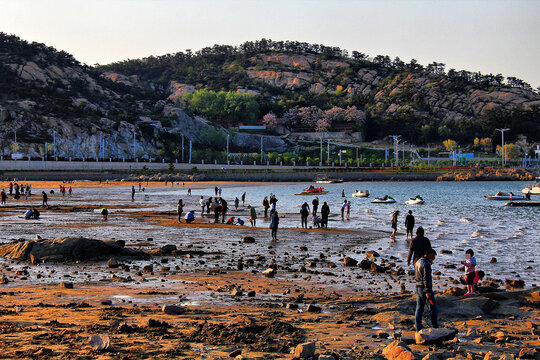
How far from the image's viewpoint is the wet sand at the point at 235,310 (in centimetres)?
1135

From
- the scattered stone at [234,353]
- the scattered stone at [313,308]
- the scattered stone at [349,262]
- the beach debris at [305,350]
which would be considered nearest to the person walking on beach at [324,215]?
the scattered stone at [349,262]

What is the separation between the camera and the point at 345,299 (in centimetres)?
1647

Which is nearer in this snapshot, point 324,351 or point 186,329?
point 324,351

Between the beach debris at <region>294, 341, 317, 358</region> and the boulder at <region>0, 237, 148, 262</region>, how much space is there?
1384cm

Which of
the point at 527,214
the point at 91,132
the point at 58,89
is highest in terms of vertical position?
the point at 58,89

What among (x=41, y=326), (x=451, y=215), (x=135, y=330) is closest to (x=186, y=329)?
(x=135, y=330)

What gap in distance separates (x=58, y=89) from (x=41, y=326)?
193 m

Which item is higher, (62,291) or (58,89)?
(58,89)

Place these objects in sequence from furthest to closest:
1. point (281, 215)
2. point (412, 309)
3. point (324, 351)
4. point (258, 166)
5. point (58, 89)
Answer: point (58, 89)
point (258, 166)
point (281, 215)
point (412, 309)
point (324, 351)

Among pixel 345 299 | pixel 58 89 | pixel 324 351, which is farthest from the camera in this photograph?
pixel 58 89

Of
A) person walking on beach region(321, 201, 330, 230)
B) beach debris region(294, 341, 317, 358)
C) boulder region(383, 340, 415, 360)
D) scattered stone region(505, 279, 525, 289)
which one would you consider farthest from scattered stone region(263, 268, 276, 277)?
person walking on beach region(321, 201, 330, 230)

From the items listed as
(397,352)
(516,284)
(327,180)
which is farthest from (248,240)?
(327,180)

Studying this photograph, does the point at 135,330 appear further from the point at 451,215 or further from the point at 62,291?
the point at 451,215

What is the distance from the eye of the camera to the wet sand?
11352mm
